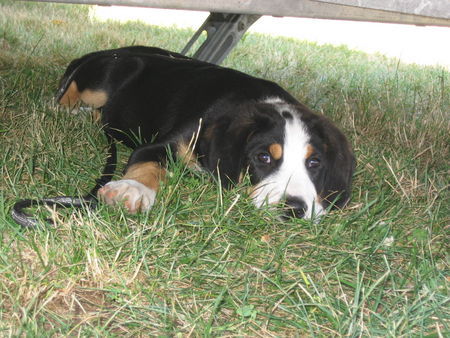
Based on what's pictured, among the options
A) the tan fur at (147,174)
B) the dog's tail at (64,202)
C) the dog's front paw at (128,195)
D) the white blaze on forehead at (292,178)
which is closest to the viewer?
the dog's tail at (64,202)

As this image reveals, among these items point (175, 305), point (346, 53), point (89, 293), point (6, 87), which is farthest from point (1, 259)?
point (346, 53)

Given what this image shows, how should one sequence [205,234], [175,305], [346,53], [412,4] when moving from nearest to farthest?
[175,305] → [205,234] → [412,4] → [346,53]

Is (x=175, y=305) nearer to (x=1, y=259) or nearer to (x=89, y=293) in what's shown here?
(x=89, y=293)

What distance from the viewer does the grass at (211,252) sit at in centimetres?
191

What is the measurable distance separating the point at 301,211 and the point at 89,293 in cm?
108

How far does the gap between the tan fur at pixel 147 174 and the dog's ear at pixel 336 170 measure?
0.80m

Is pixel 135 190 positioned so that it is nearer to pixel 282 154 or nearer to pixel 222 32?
pixel 282 154

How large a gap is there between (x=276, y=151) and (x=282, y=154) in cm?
4

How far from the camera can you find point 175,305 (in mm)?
2014

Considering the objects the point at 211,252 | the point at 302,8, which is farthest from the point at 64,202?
the point at 302,8

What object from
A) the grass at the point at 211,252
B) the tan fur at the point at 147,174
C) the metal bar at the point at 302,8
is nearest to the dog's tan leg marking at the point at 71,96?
the grass at the point at 211,252

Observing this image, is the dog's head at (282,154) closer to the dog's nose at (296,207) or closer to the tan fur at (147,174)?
the dog's nose at (296,207)

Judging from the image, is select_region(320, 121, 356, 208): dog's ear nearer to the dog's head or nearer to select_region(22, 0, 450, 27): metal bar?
the dog's head

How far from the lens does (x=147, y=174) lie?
9.89 feet
